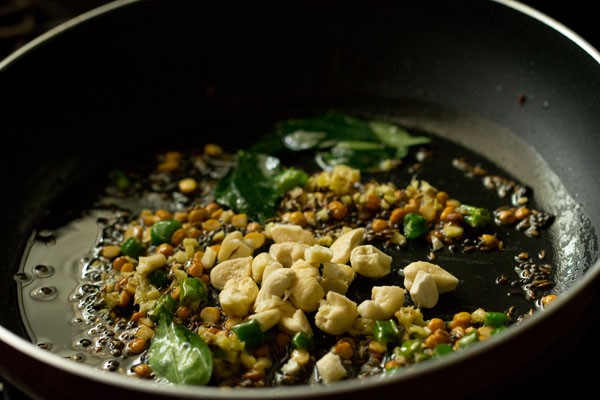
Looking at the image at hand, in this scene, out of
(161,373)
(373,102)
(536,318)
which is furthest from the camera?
(373,102)

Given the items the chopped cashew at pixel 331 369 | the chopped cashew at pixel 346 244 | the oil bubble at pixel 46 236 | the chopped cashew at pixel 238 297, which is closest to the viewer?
the chopped cashew at pixel 331 369

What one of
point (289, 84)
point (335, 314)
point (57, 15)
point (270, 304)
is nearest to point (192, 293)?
point (270, 304)

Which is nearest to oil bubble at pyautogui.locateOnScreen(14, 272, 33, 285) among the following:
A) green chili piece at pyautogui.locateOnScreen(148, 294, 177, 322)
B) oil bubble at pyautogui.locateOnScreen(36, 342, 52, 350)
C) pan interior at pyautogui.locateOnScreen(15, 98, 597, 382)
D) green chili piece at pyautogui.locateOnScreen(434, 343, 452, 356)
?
pan interior at pyautogui.locateOnScreen(15, 98, 597, 382)

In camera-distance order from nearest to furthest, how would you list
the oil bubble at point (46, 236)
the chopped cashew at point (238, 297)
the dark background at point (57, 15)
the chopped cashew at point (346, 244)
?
1. the chopped cashew at point (238, 297)
2. the chopped cashew at point (346, 244)
3. the oil bubble at point (46, 236)
4. the dark background at point (57, 15)

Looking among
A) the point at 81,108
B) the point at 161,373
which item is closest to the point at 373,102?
the point at 81,108

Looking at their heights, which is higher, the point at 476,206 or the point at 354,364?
the point at 476,206

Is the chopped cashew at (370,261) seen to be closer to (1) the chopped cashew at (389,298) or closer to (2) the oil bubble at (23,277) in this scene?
(1) the chopped cashew at (389,298)

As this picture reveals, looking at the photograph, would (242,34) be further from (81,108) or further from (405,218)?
(405,218)

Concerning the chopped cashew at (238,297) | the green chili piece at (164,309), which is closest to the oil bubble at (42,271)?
the green chili piece at (164,309)
